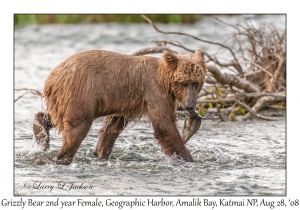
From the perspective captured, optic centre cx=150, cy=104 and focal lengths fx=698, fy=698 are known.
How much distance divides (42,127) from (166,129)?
5.34 ft

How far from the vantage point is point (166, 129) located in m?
8.66

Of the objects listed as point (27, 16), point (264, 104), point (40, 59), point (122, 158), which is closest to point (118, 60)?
point (122, 158)

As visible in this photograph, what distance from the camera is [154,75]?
28.7 feet

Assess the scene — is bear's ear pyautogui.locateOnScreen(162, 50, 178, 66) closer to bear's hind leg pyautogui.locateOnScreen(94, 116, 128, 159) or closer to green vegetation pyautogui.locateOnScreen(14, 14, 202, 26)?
bear's hind leg pyautogui.locateOnScreen(94, 116, 128, 159)

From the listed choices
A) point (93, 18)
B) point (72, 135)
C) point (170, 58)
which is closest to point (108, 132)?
point (72, 135)

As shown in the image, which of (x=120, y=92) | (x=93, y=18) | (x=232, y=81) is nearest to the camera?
(x=120, y=92)

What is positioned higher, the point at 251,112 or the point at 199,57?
the point at 199,57

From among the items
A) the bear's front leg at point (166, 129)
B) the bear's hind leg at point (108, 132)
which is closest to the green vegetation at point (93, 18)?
the bear's hind leg at point (108, 132)

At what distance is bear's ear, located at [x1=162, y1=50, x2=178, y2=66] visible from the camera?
8500mm

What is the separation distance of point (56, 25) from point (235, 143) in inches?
545

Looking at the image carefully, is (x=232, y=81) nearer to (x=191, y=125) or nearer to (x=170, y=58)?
(x=191, y=125)

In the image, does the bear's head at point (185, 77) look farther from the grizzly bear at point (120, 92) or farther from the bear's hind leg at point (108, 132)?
the bear's hind leg at point (108, 132)

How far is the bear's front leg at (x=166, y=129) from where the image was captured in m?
8.63

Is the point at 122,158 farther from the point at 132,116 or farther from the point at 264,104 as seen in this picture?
the point at 264,104
